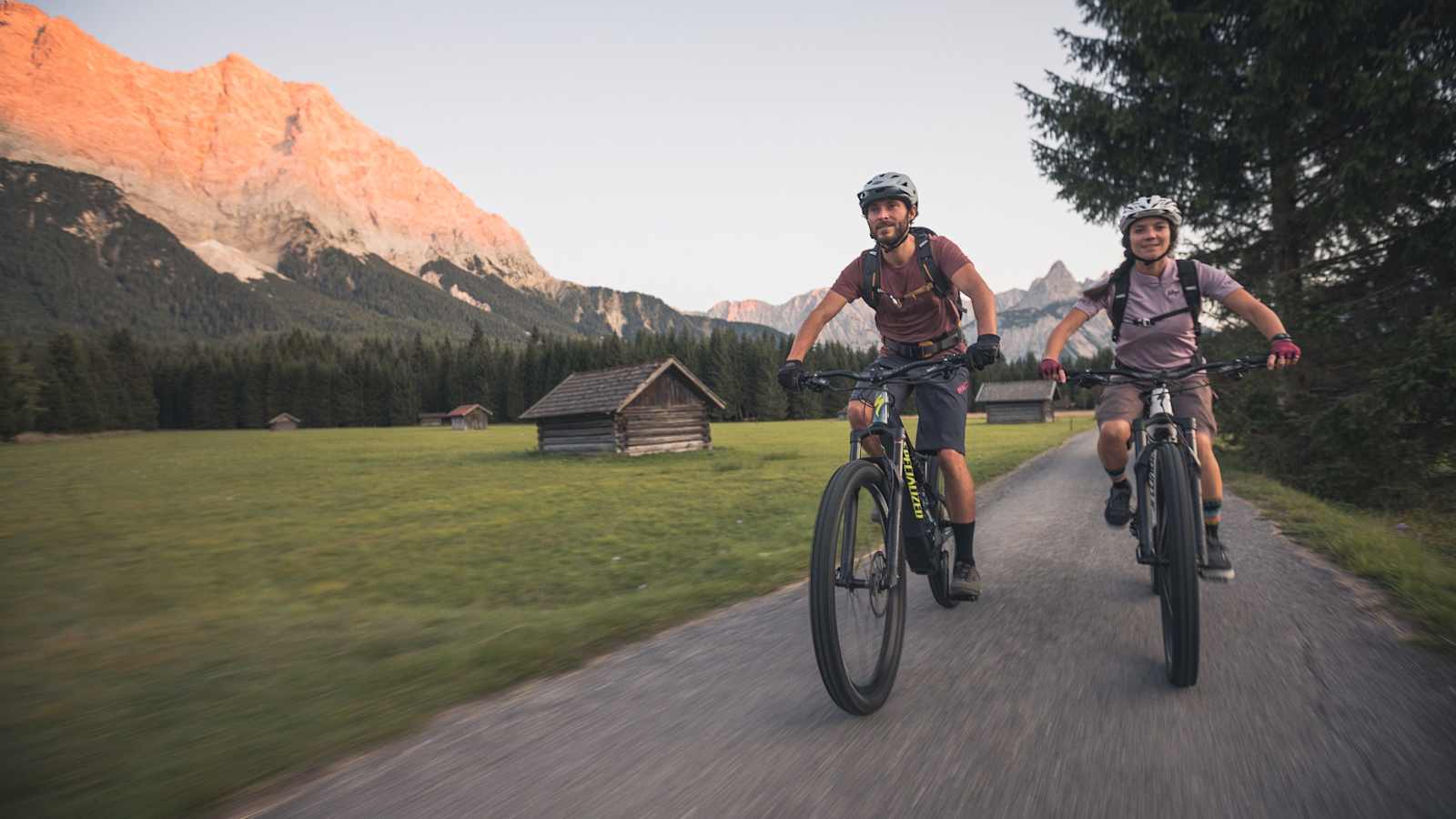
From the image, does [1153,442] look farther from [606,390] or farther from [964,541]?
[606,390]

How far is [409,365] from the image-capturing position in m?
111

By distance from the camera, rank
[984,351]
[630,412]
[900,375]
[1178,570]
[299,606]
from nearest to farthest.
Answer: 1. [1178,570]
2. [984,351]
3. [900,375]
4. [299,606]
5. [630,412]

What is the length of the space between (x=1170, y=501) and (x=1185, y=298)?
6.03ft

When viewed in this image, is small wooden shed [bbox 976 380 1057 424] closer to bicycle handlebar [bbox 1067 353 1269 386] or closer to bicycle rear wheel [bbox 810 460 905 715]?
bicycle handlebar [bbox 1067 353 1269 386]

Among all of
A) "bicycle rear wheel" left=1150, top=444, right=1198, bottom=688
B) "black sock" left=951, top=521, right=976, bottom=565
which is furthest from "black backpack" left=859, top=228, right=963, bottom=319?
"bicycle rear wheel" left=1150, top=444, right=1198, bottom=688

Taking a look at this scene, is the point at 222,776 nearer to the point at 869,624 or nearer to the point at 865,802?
the point at 865,802

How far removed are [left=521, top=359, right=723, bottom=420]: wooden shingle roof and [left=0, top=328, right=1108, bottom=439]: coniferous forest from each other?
55936 millimetres

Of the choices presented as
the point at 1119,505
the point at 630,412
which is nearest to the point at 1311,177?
the point at 1119,505

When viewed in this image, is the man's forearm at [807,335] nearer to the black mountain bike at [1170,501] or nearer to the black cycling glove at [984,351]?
the black cycling glove at [984,351]

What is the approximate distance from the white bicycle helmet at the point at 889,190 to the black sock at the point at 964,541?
1.85 m

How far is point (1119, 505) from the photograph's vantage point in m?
4.38

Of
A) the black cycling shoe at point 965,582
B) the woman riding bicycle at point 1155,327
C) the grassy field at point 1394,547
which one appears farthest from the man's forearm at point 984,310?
the grassy field at point 1394,547

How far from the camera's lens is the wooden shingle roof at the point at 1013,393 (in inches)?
2436

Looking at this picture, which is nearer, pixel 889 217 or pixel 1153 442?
pixel 1153 442
